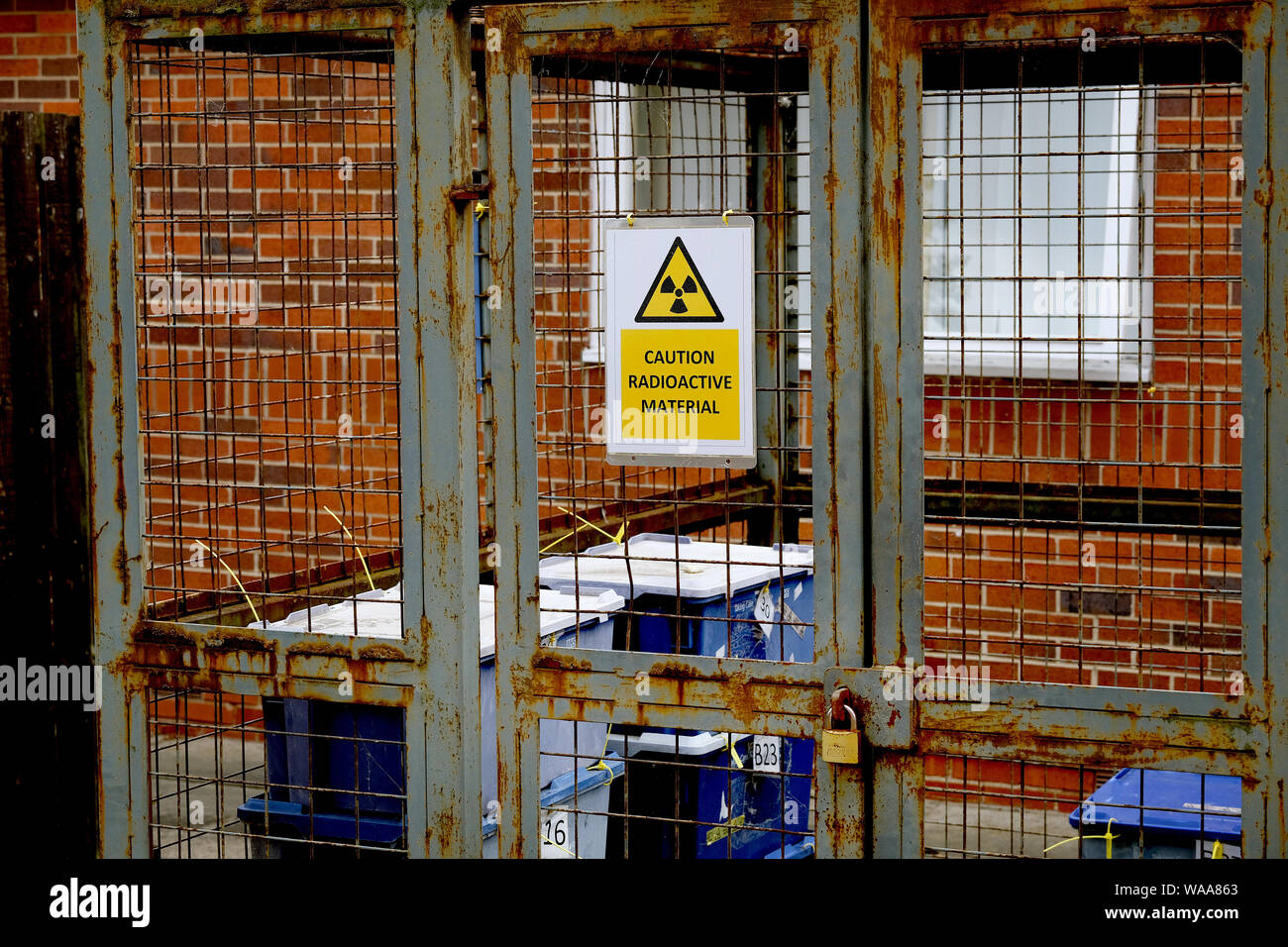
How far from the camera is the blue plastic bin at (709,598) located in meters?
4.09

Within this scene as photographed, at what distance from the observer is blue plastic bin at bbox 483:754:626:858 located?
362cm

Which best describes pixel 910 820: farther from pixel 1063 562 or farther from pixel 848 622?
pixel 1063 562

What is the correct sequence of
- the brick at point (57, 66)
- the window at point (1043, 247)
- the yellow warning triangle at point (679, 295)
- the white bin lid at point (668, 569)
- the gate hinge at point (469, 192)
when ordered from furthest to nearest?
the brick at point (57, 66) → the window at point (1043, 247) → the white bin lid at point (668, 569) → the gate hinge at point (469, 192) → the yellow warning triangle at point (679, 295)

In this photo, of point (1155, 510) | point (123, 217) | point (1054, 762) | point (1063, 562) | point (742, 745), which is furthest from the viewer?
point (1063, 562)

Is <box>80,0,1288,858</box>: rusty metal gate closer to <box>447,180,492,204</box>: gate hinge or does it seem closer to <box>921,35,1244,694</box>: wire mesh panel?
<box>447,180,492,204</box>: gate hinge

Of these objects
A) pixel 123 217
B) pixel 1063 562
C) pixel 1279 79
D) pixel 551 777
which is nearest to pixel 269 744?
pixel 551 777

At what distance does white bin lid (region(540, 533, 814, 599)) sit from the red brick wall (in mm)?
4301

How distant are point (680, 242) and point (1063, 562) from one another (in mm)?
3380

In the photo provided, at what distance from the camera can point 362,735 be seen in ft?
12.2

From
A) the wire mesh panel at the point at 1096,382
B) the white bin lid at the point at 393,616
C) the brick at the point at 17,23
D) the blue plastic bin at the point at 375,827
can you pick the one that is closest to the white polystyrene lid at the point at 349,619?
the white bin lid at the point at 393,616

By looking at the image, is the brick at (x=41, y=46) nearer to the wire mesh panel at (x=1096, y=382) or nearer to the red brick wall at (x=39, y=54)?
the red brick wall at (x=39, y=54)

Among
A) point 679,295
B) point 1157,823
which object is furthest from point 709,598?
point 1157,823

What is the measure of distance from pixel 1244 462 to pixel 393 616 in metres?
2.17

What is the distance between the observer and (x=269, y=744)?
3891 millimetres
